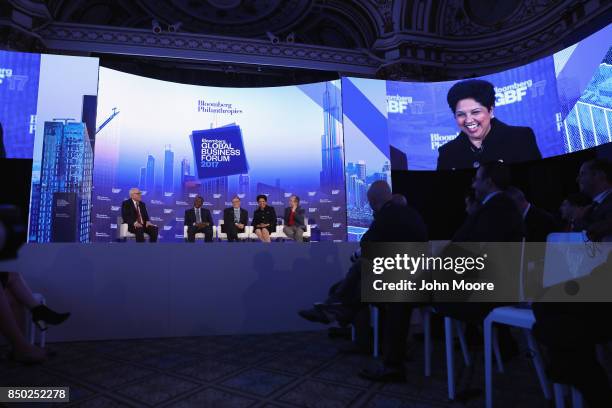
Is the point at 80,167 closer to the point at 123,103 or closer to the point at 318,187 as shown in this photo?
the point at 123,103

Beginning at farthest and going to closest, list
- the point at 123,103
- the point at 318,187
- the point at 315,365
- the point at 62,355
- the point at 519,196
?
the point at 318,187, the point at 123,103, the point at 519,196, the point at 62,355, the point at 315,365

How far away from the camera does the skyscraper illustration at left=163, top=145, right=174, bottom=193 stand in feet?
23.8

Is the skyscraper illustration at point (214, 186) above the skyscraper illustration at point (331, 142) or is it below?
below

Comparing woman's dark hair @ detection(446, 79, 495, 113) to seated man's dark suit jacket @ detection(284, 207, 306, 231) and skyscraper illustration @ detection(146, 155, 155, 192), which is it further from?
skyscraper illustration @ detection(146, 155, 155, 192)

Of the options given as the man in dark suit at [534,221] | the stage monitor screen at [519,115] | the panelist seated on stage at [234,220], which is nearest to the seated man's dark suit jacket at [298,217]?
the panelist seated on stage at [234,220]

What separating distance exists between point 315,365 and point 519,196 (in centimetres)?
192

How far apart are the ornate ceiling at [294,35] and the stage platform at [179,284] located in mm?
5626

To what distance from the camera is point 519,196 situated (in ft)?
9.00

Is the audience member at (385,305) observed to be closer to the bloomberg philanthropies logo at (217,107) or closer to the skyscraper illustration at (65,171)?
the skyscraper illustration at (65,171)

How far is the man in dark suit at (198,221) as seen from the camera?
6.95 m

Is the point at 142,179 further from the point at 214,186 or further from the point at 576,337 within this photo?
the point at 576,337

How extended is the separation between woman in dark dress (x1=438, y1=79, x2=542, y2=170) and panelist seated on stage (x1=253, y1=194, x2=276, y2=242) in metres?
3.24

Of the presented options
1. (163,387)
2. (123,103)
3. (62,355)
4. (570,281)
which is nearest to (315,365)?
(163,387)

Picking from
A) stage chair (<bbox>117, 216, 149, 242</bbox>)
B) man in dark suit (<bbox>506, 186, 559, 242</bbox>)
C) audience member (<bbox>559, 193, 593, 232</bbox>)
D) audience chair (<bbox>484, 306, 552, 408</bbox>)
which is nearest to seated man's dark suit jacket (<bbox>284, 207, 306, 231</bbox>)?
stage chair (<bbox>117, 216, 149, 242</bbox>)
